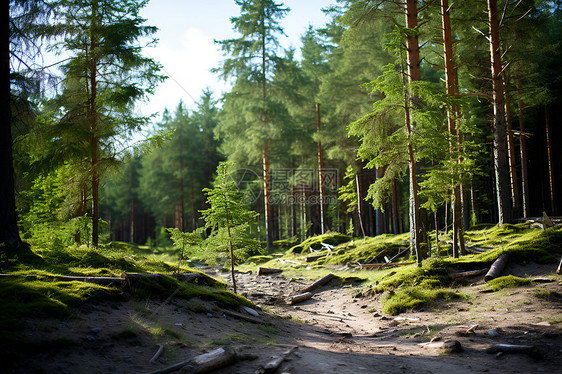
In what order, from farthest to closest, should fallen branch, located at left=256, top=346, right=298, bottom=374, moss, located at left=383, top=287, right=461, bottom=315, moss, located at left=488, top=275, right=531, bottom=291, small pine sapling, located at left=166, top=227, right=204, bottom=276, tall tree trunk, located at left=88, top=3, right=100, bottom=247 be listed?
1. tall tree trunk, located at left=88, top=3, right=100, bottom=247
2. small pine sapling, located at left=166, top=227, right=204, bottom=276
3. moss, located at left=383, top=287, right=461, bottom=315
4. moss, located at left=488, top=275, right=531, bottom=291
5. fallen branch, located at left=256, top=346, right=298, bottom=374

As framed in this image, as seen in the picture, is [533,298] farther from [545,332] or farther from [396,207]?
[396,207]

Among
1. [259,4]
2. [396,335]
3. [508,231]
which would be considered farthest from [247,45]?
[396,335]

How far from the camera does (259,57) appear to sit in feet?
85.2

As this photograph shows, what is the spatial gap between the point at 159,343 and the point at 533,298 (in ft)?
26.4

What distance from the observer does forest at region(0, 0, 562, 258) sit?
1021cm

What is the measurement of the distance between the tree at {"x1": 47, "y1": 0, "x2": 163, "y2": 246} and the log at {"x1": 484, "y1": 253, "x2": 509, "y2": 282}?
12229 mm

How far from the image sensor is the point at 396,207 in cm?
2639

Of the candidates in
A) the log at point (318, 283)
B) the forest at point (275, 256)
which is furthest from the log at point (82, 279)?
the log at point (318, 283)

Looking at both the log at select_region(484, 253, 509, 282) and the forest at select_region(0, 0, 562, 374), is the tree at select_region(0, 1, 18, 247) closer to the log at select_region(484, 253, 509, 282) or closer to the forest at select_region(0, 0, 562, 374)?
the forest at select_region(0, 0, 562, 374)

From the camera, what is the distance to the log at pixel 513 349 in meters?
5.07

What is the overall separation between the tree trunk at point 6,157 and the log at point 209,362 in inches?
268

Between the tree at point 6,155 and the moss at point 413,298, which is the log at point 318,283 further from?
the tree at point 6,155

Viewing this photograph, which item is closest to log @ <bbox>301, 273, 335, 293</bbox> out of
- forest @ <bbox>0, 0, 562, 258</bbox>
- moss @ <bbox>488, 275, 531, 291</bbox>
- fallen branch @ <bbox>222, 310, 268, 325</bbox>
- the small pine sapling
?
forest @ <bbox>0, 0, 562, 258</bbox>

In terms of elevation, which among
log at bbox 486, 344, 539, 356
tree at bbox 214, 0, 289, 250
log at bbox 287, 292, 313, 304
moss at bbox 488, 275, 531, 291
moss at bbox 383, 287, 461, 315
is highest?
tree at bbox 214, 0, 289, 250
